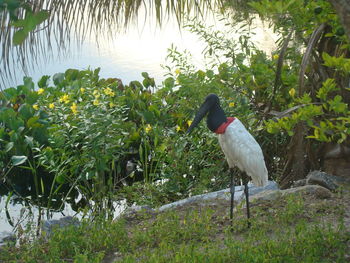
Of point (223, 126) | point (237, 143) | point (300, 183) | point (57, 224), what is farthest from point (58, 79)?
point (237, 143)

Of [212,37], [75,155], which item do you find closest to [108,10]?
[212,37]

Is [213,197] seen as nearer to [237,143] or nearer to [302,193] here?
[302,193]

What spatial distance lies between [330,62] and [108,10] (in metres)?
2.96

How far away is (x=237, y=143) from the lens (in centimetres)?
472

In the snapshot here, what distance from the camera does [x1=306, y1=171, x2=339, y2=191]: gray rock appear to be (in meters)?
5.56

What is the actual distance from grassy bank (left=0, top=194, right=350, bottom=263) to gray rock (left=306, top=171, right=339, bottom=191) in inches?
11.6

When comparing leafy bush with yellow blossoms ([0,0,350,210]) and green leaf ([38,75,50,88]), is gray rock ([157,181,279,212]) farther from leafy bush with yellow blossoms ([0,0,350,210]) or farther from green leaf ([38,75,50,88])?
green leaf ([38,75,50,88])

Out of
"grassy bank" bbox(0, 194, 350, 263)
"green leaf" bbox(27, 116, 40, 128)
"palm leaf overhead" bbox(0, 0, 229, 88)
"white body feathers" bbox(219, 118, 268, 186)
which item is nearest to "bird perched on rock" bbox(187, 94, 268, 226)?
"white body feathers" bbox(219, 118, 268, 186)

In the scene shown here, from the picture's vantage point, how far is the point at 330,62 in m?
4.01

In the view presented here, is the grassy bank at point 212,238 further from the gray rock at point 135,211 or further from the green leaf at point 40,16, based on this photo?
the green leaf at point 40,16

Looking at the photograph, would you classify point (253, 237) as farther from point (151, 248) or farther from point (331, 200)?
point (331, 200)

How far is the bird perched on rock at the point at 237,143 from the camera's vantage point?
4723 mm

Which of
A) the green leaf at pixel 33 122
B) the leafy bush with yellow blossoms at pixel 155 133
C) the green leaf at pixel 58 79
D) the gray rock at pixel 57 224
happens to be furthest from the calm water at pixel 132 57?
the gray rock at pixel 57 224

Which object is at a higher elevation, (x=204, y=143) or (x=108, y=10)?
(x=108, y=10)
